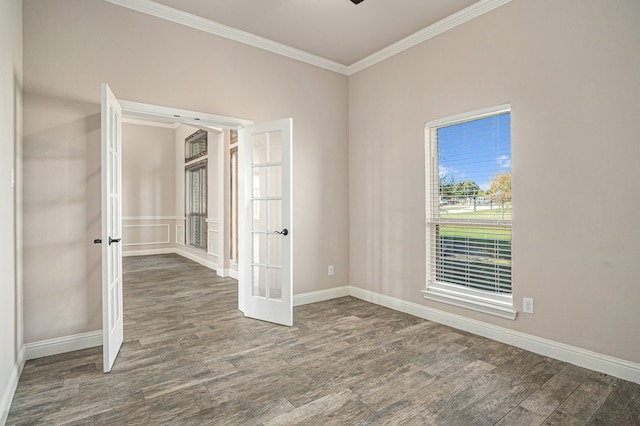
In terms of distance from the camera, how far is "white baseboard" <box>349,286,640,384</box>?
8.13 feet

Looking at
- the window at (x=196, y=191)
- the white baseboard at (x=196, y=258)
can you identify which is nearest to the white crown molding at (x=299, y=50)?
the window at (x=196, y=191)

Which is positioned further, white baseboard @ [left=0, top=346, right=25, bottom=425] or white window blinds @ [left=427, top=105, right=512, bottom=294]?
white window blinds @ [left=427, top=105, right=512, bottom=294]

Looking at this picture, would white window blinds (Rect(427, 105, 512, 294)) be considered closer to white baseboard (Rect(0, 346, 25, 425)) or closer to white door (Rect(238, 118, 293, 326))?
white door (Rect(238, 118, 293, 326))

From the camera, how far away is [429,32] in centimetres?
370

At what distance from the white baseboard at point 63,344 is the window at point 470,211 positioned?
10.5ft

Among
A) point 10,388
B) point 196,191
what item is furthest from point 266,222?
point 196,191

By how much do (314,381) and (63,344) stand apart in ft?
7.00

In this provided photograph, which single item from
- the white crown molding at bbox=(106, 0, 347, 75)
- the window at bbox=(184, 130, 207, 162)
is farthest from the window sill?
the window at bbox=(184, 130, 207, 162)

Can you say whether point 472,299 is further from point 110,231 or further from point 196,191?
point 196,191

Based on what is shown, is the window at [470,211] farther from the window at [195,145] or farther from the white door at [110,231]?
the window at [195,145]

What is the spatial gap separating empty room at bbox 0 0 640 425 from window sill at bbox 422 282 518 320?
0.02 m

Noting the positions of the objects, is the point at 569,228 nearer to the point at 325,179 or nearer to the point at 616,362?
the point at 616,362

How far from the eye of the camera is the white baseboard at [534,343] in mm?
2477

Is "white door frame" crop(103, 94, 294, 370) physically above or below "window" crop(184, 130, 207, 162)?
below
